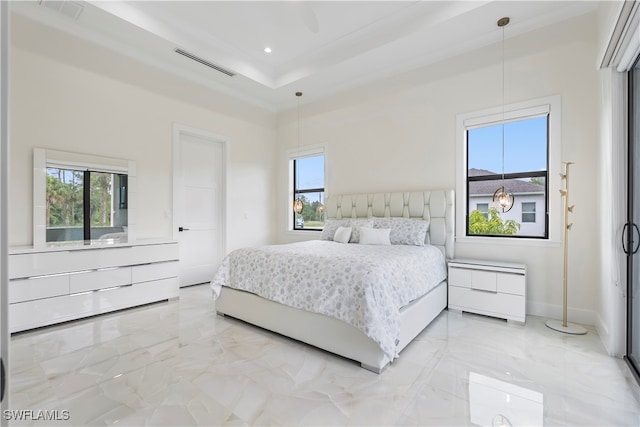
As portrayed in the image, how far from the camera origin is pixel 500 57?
11.4 ft

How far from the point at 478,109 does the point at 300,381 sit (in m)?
3.57

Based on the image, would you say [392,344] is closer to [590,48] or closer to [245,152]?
[590,48]

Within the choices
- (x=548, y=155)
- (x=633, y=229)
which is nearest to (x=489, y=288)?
(x=633, y=229)

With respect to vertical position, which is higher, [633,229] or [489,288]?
[633,229]

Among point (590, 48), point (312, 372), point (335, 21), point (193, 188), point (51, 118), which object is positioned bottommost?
point (312, 372)

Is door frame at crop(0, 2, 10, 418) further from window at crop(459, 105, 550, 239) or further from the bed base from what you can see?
window at crop(459, 105, 550, 239)

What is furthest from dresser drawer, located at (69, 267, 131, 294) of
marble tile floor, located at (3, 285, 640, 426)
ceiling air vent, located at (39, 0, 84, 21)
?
ceiling air vent, located at (39, 0, 84, 21)

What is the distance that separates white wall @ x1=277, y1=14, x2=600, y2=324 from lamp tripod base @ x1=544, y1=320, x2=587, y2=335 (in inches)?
6.3

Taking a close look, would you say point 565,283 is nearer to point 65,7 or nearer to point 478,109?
point 478,109

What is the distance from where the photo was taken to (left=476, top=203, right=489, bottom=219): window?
368 cm

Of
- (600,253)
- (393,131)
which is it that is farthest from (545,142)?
(393,131)

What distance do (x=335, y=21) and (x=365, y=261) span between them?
2939 mm

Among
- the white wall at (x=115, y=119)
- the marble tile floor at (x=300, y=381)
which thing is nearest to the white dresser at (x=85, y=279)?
the marble tile floor at (x=300, y=381)

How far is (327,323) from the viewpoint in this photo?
2.34m
